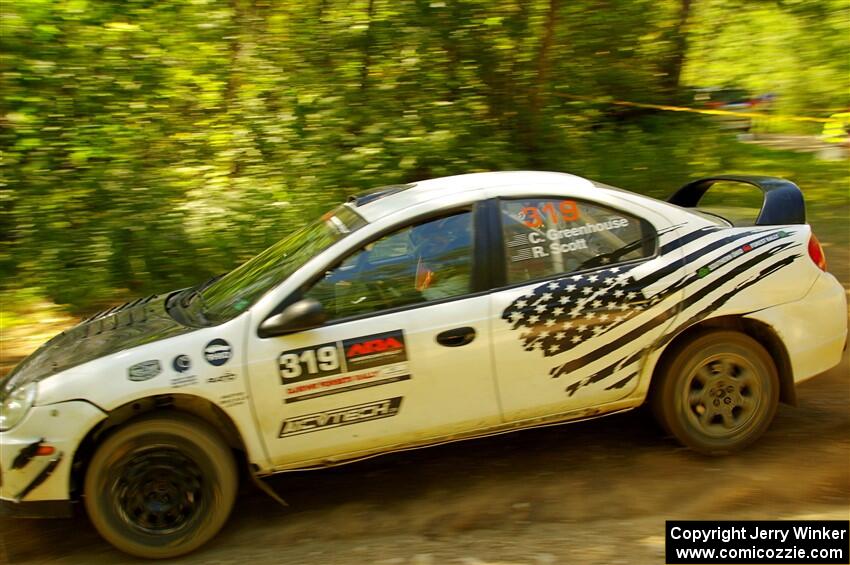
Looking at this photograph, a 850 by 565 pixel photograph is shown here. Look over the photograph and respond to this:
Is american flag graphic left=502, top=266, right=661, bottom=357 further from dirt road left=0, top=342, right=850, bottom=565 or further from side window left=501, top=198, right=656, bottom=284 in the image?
dirt road left=0, top=342, right=850, bottom=565

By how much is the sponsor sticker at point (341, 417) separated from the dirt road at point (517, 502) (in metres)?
0.58

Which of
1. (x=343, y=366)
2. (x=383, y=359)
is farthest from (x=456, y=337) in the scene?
(x=343, y=366)

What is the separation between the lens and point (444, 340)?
4254 mm

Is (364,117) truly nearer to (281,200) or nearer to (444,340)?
(281,200)

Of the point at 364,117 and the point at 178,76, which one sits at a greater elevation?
the point at 178,76

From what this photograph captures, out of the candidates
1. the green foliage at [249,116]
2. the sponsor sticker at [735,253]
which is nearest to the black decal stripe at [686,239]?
the sponsor sticker at [735,253]

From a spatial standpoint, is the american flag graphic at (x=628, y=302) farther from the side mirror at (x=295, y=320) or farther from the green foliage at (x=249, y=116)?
the green foliage at (x=249, y=116)

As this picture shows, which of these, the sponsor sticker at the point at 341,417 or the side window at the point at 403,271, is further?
the side window at the point at 403,271

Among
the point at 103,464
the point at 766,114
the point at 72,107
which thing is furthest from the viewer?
the point at 766,114

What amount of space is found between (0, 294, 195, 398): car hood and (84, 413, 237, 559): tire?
0.42 metres

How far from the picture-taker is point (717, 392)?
4.74 meters

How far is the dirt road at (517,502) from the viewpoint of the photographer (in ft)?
13.5

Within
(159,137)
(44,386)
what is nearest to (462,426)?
(44,386)

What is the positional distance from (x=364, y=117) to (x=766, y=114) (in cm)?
590
